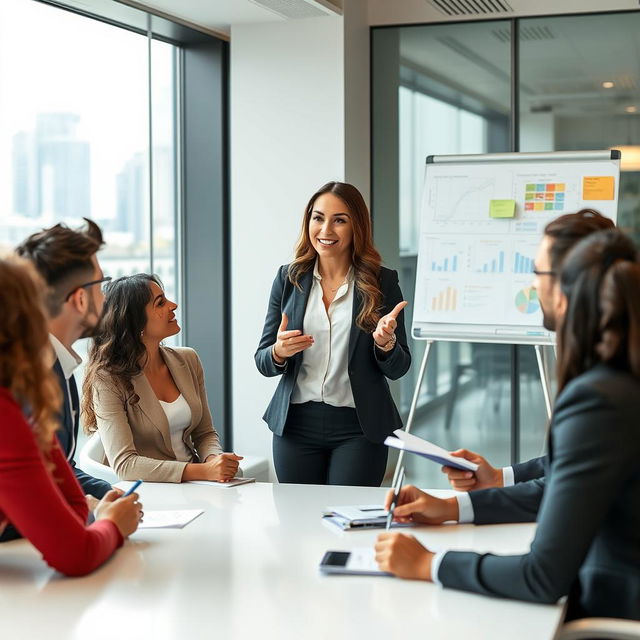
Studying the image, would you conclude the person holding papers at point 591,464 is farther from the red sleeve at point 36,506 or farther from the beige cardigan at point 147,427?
the beige cardigan at point 147,427

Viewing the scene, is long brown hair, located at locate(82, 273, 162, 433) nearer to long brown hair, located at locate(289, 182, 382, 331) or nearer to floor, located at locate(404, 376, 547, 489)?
long brown hair, located at locate(289, 182, 382, 331)

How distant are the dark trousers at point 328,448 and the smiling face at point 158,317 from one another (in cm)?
53

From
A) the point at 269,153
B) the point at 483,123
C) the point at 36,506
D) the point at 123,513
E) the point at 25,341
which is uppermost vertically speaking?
the point at 483,123

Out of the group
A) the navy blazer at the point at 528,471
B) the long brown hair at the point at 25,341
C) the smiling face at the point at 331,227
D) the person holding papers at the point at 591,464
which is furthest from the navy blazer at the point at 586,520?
the smiling face at the point at 331,227

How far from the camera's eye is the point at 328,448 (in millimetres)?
3287

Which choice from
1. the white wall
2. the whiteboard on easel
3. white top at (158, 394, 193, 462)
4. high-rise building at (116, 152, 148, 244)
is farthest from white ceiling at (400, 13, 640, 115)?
white top at (158, 394, 193, 462)

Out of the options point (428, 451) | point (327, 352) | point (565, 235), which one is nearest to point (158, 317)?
point (327, 352)

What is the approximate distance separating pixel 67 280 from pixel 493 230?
3.03 metres

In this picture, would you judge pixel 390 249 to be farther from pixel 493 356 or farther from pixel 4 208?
pixel 4 208

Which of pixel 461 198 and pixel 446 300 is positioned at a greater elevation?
pixel 461 198

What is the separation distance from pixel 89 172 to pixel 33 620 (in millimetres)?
3144

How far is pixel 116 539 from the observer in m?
2.07

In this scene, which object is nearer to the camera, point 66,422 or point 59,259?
point 59,259

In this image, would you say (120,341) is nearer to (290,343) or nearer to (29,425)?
(290,343)
